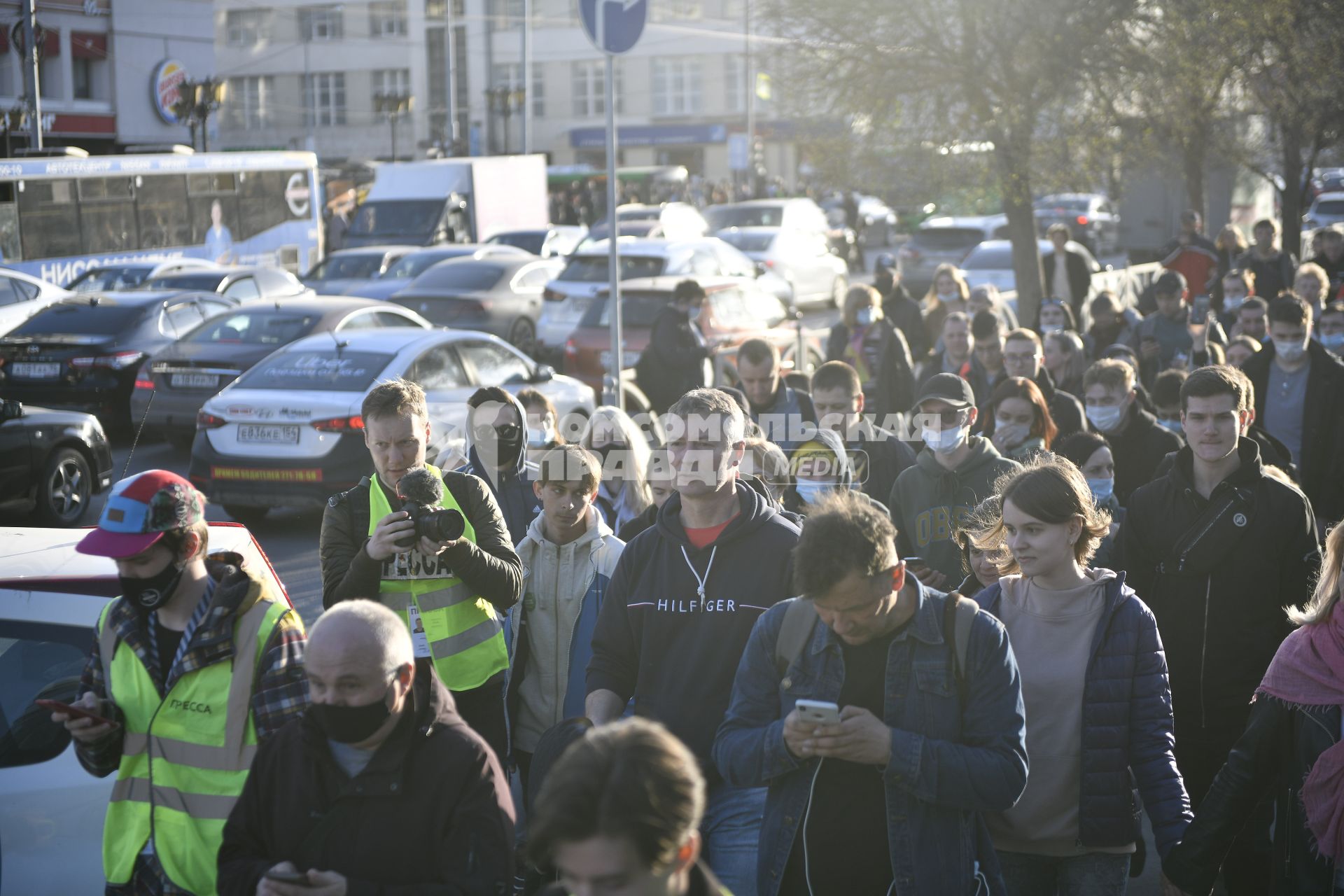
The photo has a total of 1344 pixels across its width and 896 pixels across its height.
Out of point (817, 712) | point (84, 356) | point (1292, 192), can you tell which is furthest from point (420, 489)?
point (1292, 192)

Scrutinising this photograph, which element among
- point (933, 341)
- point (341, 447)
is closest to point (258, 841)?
point (341, 447)

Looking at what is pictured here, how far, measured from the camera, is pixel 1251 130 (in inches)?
1220

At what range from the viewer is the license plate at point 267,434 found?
11.0m

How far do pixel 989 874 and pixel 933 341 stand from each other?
409 inches

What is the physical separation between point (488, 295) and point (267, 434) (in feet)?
32.4

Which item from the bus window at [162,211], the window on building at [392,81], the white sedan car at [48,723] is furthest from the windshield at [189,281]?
the window on building at [392,81]

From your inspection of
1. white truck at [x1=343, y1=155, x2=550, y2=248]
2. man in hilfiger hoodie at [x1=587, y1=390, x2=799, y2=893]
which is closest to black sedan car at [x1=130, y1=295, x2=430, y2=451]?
man in hilfiger hoodie at [x1=587, y1=390, x2=799, y2=893]

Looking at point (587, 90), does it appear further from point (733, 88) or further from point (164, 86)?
point (164, 86)

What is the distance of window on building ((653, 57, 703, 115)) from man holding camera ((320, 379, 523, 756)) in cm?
7983

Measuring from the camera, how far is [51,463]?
11.6m

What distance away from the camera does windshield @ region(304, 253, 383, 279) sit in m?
24.7

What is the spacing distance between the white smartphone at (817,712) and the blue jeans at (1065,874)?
48.6 inches

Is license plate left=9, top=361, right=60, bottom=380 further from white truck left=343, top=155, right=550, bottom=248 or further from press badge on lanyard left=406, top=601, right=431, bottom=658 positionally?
white truck left=343, top=155, right=550, bottom=248

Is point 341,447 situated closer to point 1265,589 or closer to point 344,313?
point 344,313
